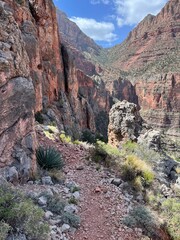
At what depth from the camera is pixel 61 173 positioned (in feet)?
22.4

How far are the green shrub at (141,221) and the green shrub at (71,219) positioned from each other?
107cm

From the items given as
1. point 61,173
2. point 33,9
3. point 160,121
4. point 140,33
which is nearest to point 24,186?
point 61,173

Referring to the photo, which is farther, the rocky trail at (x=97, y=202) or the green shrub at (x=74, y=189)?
the green shrub at (x=74, y=189)

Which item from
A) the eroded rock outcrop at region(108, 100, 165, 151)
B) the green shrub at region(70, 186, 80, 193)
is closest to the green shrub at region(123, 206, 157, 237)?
the green shrub at region(70, 186, 80, 193)

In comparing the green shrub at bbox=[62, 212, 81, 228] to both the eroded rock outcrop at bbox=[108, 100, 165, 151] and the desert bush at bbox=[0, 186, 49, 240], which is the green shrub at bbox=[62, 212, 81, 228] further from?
the eroded rock outcrop at bbox=[108, 100, 165, 151]

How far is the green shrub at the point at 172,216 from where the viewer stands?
603 centimetres

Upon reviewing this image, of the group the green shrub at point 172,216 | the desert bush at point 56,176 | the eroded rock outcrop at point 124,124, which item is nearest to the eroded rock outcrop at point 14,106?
the desert bush at point 56,176

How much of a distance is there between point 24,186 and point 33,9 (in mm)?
18781

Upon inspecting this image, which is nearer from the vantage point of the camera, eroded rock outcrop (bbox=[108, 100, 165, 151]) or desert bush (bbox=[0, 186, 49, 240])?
desert bush (bbox=[0, 186, 49, 240])

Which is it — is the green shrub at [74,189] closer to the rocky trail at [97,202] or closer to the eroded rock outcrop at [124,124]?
the rocky trail at [97,202]

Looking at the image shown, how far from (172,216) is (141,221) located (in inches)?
48.1

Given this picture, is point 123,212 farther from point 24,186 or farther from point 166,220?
point 24,186

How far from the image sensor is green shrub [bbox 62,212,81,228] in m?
4.81

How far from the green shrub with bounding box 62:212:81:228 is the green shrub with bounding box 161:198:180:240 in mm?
2372
